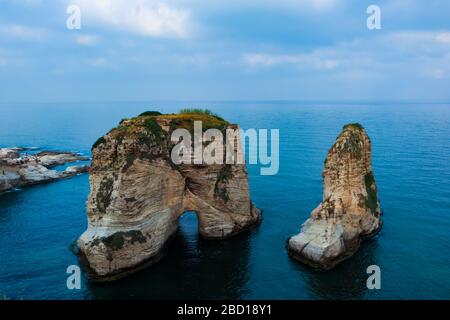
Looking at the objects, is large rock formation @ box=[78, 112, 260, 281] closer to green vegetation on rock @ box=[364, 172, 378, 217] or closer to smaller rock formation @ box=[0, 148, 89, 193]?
green vegetation on rock @ box=[364, 172, 378, 217]

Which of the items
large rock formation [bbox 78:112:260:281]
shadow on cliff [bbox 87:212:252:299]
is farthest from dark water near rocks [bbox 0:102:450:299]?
large rock formation [bbox 78:112:260:281]

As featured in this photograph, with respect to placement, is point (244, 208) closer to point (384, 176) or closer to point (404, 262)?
point (404, 262)

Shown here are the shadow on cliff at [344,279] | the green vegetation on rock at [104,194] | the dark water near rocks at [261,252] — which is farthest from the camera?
the green vegetation on rock at [104,194]

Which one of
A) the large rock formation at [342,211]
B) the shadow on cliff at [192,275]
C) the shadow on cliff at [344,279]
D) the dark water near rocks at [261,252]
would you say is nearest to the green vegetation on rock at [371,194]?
the large rock formation at [342,211]

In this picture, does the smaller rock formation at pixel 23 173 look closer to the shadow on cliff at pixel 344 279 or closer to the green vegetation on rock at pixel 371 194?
the shadow on cliff at pixel 344 279

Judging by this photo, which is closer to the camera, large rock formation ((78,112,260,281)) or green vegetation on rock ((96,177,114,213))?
large rock formation ((78,112,260,281))
